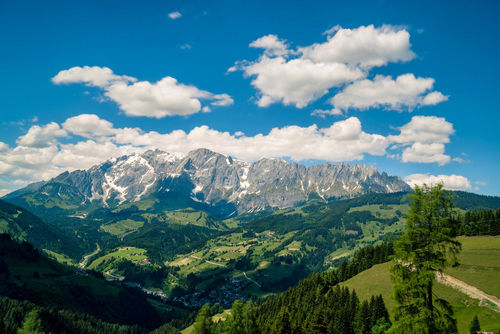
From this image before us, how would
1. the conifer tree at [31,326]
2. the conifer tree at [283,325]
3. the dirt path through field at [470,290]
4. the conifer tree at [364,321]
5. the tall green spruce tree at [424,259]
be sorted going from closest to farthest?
1. the tall green spruce tree at [424,259]
2. the conifer tree at [283,325]
3. the dirt path through field at [470,290]
4. the conifer tree at [364,321]
5. the conifer tree at [31,326]

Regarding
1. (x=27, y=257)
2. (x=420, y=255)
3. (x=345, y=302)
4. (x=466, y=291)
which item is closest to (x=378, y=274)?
(x=345, y=302)

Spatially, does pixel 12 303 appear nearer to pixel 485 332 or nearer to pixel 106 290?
pixel 106 290

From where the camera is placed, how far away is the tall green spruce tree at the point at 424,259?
21.2 m

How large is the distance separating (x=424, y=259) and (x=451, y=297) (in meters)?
48.1

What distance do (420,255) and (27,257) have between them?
251m

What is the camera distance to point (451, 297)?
55875 millimetres

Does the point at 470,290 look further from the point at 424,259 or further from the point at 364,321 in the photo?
the point at 424,259

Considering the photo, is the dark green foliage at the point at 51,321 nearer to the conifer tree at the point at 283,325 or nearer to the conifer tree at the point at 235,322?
the conifer tree at the point at 235,322

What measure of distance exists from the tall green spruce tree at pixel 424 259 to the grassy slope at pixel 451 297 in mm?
6375

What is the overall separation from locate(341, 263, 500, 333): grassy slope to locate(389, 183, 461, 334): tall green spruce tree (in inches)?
251

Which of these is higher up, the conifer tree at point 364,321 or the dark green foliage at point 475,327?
the dark green foliage at point 475,327

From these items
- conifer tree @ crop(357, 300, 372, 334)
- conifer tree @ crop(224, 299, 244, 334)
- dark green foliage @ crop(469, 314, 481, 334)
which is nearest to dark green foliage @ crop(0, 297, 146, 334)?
conifer tree @ crop(224, 299, 244, 334)

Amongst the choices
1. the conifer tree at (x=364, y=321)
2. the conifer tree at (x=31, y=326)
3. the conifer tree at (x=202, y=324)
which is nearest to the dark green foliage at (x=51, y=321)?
the conifer tree at (x=31, y=326)

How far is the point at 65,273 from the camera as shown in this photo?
190000 mm
